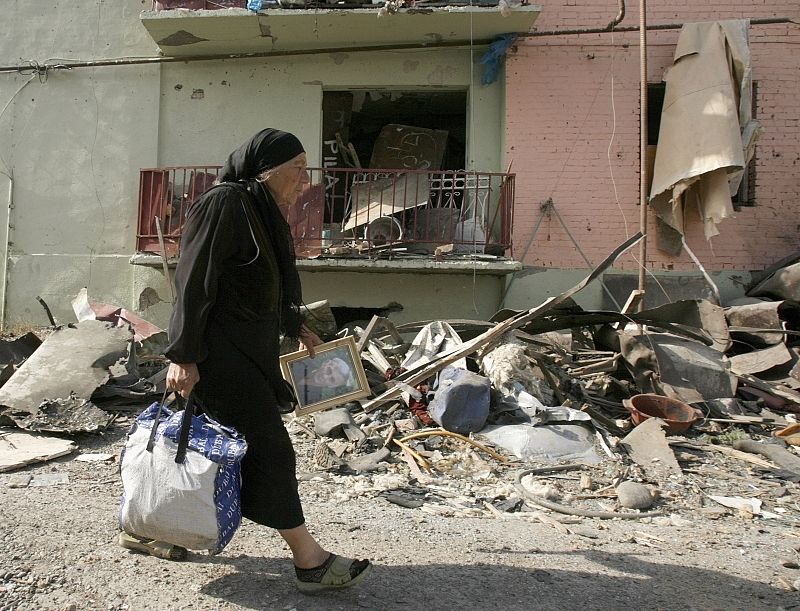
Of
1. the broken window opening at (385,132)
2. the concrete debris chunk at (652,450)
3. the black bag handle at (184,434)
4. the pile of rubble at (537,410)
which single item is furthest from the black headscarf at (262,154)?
the broken window opening at (385,132)

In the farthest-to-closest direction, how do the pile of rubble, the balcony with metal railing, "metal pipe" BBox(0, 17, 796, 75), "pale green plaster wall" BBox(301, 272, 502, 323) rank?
"pale green plaster wall" BBox(301, 272, 502, 323) → "metal pipe" BBox(0, 17, 796, 75) → the balcony with metal railing → the pile of rubble

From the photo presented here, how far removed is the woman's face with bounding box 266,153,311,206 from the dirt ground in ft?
4.96

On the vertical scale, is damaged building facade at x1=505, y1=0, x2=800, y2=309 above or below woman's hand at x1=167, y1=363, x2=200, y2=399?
above

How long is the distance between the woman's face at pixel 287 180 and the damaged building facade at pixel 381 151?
4.77 metres

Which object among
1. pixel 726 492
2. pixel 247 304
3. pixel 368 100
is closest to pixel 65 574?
pixel 247 304

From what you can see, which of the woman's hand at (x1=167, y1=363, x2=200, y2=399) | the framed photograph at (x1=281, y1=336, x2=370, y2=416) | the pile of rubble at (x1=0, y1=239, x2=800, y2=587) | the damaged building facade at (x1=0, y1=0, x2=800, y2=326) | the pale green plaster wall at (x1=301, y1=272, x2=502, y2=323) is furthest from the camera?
the pale green plaster wall at (x1=301, y1=272, x2=502, y2=323)

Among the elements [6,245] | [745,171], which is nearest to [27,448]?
[6,245]

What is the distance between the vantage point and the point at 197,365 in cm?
236

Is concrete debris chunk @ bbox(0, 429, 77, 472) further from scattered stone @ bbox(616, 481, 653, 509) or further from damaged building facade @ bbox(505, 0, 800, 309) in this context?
damaged building facade @ bbox(505, 0, 800, 309)

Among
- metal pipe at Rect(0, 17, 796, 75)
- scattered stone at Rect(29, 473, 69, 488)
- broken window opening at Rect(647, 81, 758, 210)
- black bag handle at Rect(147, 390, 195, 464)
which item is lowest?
scattered stone at Rect(29, 473, 69, 488)

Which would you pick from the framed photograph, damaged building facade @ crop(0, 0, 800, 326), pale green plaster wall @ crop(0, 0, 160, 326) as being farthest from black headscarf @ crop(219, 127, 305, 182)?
pale green plaster wall @ crop(0, 0, 160, 326)

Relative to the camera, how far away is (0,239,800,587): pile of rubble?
402 cm

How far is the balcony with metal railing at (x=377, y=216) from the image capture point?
24.5 feet

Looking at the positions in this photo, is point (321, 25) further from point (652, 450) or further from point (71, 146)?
point (652, 450)
